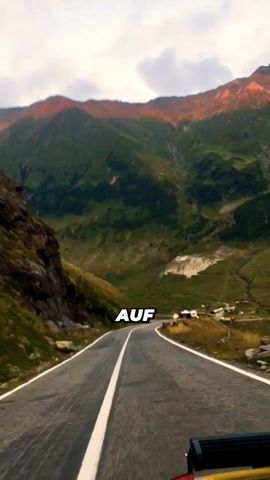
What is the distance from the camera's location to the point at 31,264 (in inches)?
2299

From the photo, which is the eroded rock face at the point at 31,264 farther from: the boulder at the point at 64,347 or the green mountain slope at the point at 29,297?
the boulder at the point at 64,347

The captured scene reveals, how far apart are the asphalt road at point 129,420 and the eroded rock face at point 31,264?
1311 inches

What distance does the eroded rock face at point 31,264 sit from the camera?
174ft

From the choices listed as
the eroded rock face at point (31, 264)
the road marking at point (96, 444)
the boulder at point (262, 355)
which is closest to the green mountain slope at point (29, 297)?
Answer: the eroded rock face at point (31, 264)

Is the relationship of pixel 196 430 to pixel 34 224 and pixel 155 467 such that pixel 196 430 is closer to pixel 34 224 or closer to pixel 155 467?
pixel 155 467

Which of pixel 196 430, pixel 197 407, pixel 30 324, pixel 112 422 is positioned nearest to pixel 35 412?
pixel 112 422

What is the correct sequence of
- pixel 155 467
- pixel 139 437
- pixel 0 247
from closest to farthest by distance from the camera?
1. pixel 155 467
2. pixel 139 437
3. pixel 0 247

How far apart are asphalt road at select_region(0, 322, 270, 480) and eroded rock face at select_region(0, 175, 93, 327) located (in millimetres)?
33288

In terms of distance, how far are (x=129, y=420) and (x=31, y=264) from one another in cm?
4824

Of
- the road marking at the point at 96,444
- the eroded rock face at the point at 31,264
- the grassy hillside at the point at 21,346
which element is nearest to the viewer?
the road marking at the point at 96,444

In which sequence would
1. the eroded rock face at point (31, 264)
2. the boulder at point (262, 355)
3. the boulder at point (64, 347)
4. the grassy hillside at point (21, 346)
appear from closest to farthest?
1. the boulder at point (262, 355)
2. the grassy hillside at point (21, 346)
3. the boulder at point (64, 347)
4. the eroded rock face at point (31, 264)

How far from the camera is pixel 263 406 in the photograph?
11352mm

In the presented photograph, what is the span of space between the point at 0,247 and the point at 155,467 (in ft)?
160

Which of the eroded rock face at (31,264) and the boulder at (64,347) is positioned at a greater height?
the eroded rock face at (31,264)
